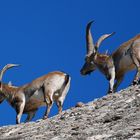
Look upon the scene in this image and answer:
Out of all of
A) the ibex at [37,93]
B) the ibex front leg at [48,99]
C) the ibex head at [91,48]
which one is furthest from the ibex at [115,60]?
the ibex front leg at [48,99]

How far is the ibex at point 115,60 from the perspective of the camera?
21984 mm

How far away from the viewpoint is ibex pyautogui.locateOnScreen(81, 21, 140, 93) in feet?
72.1

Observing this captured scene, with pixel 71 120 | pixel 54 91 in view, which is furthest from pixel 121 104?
pixel 54 91

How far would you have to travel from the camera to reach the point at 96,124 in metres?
13.8

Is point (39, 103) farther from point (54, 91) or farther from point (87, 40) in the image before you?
point (87, 40)

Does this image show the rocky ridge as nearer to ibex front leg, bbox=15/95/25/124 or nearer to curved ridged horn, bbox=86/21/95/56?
ibex front leg, bbox=15/95/25/124

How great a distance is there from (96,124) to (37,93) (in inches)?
353

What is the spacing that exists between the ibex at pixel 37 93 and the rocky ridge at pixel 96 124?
3558 mm

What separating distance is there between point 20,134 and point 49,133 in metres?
1.44

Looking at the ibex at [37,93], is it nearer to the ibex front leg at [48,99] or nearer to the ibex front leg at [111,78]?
the ibex front leg at [48,99]

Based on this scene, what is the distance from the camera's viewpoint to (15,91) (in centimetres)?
2439

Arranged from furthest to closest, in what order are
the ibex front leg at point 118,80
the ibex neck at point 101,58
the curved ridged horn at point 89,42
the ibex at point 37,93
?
the curved ridged horn at point 89,42
the ibex neck at point 101,58
the ibex front leg at point 118,80
the ibex at point 37,93

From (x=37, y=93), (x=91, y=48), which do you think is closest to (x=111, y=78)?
(x=91, y=48)

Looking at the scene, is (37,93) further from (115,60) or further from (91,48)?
(91,48)
